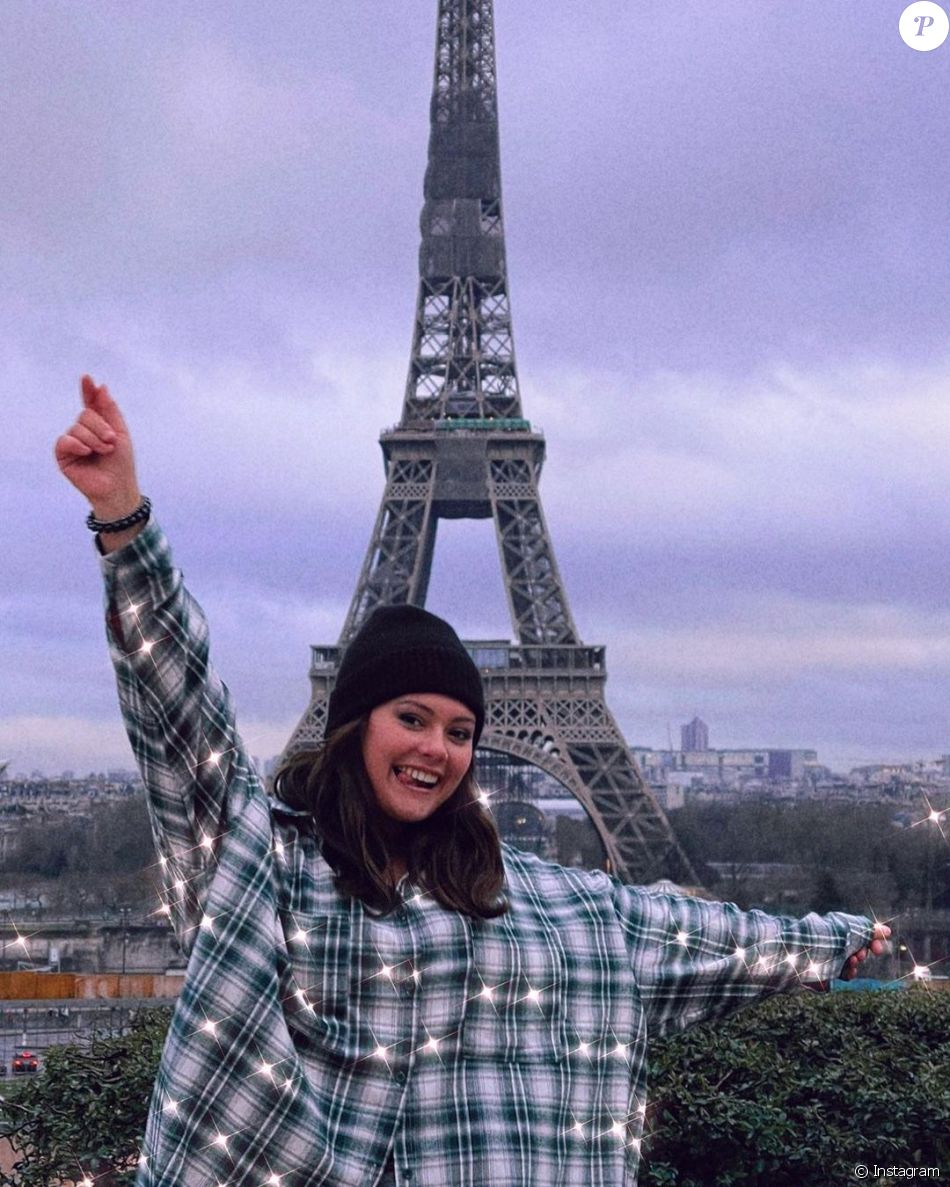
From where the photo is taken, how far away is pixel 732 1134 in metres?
4.03

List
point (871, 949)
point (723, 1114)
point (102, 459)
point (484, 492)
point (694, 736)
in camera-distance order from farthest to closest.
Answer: point (694, 736)
point (484, 492)
point (723, 1114)
point (871, 949)
point (102, 459)

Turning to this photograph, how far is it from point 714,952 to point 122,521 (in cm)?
124

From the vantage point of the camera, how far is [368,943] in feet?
6.42

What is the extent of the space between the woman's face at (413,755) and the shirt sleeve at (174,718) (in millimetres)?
215

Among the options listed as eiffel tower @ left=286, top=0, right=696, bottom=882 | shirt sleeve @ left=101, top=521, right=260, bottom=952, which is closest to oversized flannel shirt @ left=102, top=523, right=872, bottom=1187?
shirt sleeve @ left=101, top=521, right=260, bottom=952

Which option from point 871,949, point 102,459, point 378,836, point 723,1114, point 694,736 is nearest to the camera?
point 102,459

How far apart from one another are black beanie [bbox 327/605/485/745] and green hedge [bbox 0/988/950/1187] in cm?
237

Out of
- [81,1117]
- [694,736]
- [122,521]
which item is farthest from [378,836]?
[694,736]

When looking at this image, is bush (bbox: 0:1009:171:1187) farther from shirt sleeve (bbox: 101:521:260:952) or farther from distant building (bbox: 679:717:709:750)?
distant building (bbox: 679:717:709:750)

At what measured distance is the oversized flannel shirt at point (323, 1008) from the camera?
1851mm

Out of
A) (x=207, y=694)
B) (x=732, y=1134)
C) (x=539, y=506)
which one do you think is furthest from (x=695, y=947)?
(x=539, y=506)

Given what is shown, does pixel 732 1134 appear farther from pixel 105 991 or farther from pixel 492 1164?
pixel 105 991

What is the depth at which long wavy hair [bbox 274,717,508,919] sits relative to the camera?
2.03 meters

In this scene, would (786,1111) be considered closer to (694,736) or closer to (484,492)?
(484,492)
